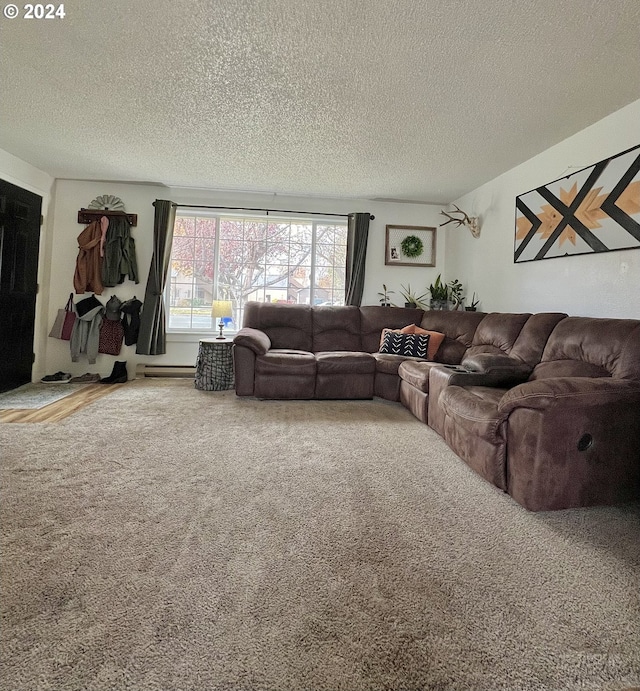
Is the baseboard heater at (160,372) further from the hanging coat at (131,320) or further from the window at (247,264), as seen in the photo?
the window at (247,264)

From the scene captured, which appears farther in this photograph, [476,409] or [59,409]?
[59,409]

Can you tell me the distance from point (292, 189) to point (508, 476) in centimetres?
406

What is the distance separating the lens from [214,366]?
4.20 meters

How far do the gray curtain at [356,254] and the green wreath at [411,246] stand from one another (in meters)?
0.56

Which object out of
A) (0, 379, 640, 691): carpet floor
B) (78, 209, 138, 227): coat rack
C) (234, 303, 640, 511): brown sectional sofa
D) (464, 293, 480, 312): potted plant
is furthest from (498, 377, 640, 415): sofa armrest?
(78, 209, 138, 227): coat rack

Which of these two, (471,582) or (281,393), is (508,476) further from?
(281,393)

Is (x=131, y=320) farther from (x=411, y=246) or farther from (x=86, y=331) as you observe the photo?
(x=411, y=246)

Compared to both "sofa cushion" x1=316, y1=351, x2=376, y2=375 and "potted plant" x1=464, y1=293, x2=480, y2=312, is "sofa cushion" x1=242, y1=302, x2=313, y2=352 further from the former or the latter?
"potted plant" x1=464, y1=293, x2=480, y2=312

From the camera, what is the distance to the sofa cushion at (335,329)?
179 inches

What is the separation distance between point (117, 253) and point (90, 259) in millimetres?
343

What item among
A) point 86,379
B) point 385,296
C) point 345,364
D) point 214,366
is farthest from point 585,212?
point 86,379

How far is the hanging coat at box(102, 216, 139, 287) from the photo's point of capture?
464 cm

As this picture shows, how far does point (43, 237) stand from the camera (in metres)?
4.52

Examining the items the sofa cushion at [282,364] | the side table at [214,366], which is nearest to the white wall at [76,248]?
the side table at [214,366]
